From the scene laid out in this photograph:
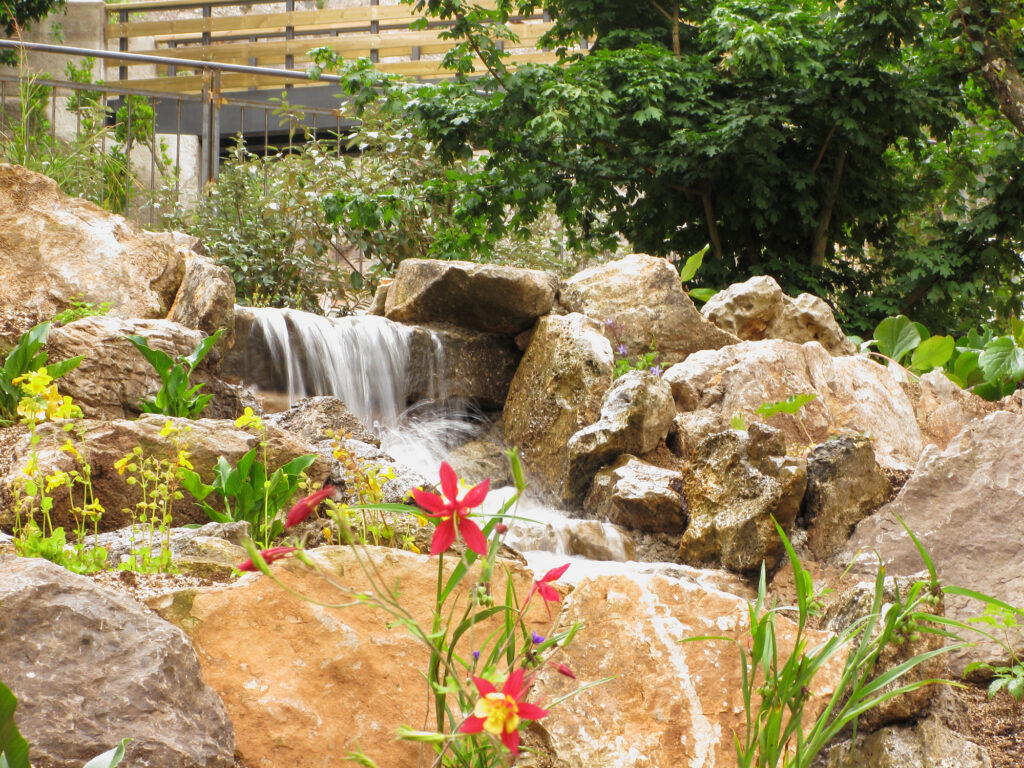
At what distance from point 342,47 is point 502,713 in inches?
539

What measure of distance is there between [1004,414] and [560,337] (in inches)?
119

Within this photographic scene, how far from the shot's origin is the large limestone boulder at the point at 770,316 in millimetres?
7000

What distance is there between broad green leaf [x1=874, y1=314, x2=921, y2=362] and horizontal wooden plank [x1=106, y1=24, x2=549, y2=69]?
8017mm

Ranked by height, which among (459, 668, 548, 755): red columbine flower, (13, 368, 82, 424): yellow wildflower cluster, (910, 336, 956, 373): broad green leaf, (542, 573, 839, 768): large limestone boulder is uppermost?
(459, 668, 548, 755): red columbine flower

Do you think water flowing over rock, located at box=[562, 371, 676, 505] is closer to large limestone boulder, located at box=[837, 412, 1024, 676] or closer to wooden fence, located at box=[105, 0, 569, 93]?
large limestone boulder, located at box=[837, 412, 1024, 676]

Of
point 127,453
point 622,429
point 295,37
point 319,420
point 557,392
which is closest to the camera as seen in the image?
point 127,453

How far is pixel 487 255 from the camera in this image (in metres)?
8.99

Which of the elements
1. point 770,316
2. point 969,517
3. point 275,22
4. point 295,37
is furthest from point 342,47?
point 969,517

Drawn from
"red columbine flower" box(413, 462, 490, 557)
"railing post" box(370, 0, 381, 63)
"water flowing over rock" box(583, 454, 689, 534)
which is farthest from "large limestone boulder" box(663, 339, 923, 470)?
"railing post" box(370, 0, 381, 63)

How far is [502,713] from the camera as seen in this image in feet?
3.54

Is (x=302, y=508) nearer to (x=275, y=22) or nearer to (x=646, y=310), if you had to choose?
(x=646, y=310)

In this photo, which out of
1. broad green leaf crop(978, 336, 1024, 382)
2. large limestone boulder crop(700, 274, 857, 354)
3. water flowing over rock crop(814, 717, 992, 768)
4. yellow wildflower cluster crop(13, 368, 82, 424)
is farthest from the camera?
large limestone boulder crop(700, 274, 857, 354)

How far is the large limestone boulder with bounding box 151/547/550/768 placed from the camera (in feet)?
6.10

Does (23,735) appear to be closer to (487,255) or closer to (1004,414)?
(1004,414)
